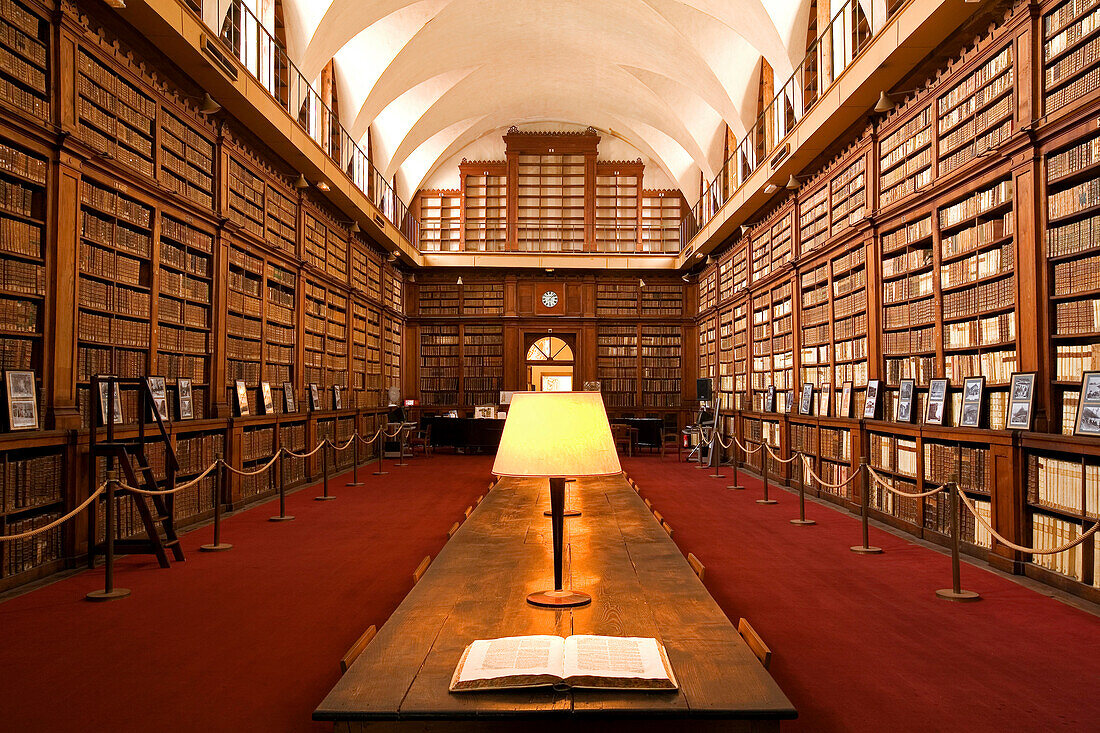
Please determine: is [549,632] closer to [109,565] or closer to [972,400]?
[109,565]

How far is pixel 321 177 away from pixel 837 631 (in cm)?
856

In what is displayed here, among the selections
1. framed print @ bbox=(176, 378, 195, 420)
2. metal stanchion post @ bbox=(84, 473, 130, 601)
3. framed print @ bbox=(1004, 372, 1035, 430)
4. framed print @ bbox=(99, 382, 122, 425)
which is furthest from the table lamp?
framed print @ bbox=(176, 378, 195, 420)

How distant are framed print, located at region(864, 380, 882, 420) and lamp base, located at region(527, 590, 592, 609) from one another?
5.54 metres

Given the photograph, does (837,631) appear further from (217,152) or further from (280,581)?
(217,152)

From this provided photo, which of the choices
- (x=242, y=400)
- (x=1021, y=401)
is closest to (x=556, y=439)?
(x=1021, y=401)

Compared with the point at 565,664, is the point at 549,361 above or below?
above

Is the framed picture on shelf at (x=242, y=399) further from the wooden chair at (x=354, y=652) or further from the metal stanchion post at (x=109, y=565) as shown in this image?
the wooden chair at (x=354, y=652)

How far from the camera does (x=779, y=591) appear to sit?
14.0 ft

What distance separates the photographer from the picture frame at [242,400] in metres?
7.67

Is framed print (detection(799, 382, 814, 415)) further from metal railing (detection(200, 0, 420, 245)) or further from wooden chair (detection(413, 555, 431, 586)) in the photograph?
metal railing (detection(200, 0, 420, 245))

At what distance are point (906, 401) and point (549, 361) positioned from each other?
35.6 ft

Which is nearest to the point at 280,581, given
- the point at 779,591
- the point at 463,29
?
the point at 779,591

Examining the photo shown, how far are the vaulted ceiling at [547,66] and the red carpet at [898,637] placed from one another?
6.96 metres

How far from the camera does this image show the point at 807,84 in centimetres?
A: 930
